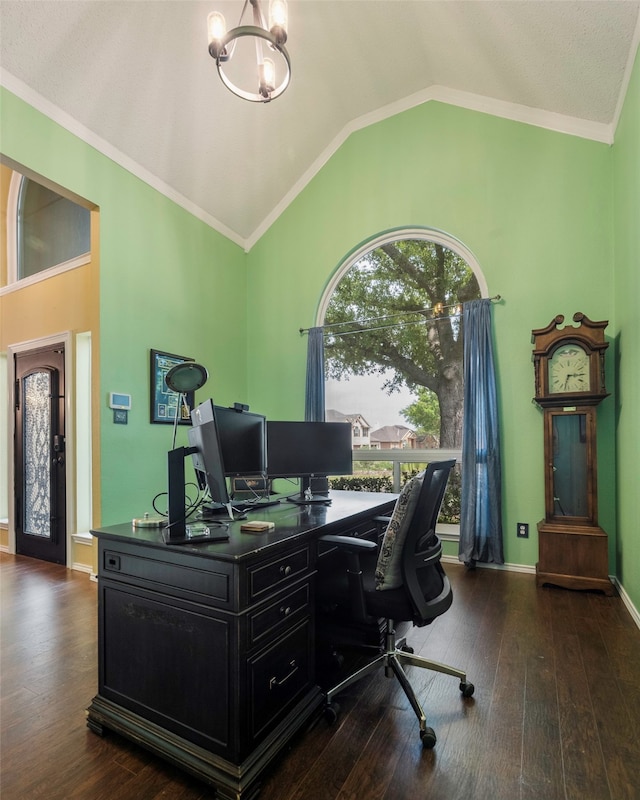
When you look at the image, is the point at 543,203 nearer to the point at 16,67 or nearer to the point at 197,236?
the point at 197,236

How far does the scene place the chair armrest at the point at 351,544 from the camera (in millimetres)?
1872

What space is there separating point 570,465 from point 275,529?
9.09 feet

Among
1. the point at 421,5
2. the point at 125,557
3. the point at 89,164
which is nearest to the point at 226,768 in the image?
the point at 125,557

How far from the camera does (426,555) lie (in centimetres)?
192

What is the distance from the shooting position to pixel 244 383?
5.20 metres

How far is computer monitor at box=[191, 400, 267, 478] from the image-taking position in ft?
7.22

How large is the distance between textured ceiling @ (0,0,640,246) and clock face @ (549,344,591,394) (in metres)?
1.83

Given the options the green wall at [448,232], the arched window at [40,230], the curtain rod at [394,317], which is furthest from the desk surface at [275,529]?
the arched window at [40,230]

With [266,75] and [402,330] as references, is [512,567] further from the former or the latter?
[266,75]

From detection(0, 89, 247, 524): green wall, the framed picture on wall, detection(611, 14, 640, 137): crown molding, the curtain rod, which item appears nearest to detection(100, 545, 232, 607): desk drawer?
detection(0, 89, 247, 524): green wall

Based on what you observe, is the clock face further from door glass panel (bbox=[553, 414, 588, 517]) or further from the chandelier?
the chandelier

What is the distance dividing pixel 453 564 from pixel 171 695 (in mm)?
3017

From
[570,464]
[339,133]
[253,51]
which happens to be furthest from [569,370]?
[253,51]

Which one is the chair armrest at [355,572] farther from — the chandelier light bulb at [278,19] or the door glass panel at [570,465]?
the chandelier light bulb at [278,19]
